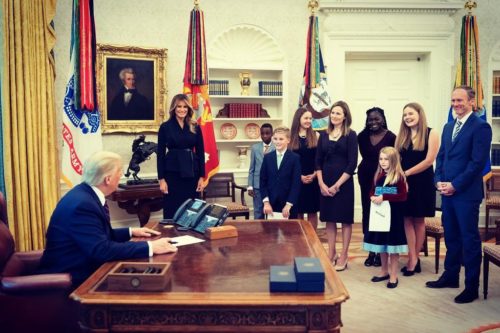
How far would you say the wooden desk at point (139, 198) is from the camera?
6.26m

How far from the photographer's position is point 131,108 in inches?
276

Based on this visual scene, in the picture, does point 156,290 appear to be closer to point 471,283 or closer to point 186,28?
point 471,283

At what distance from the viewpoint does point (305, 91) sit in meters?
6.78

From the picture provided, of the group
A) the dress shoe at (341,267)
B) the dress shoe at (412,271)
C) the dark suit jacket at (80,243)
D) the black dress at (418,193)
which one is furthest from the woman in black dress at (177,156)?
the dark suit jacket at (80,243)

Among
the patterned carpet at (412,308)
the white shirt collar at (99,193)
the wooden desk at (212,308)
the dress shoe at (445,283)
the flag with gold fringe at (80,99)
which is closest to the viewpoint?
the wooden desk at (212,308)

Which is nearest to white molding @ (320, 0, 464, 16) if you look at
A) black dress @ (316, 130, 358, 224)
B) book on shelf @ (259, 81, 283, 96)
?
book on shelf @ (259, 81, 283, 96)

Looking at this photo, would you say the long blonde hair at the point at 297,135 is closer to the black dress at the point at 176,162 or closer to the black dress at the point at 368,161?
the black dress at the point at 368,161

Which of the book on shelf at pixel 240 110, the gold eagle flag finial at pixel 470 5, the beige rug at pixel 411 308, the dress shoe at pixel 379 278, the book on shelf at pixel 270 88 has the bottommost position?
the beige rug at pixel 411 308

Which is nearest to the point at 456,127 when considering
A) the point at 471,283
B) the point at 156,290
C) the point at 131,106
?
the point at 471,283

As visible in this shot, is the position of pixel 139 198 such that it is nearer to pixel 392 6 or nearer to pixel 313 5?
pixel 313 5

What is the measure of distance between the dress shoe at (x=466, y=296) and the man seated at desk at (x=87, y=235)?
263 cm

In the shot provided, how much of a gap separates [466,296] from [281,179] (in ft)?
5.93

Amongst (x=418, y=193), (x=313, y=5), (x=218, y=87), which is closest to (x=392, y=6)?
(x=313, y=5)

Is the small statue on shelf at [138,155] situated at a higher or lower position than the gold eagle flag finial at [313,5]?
lower
